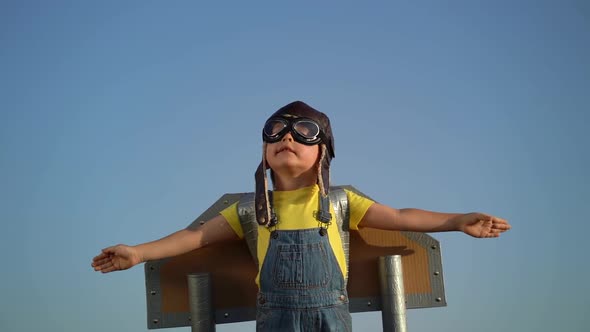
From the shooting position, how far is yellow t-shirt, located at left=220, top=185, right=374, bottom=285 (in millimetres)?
2832

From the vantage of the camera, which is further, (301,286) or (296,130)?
(296,130)

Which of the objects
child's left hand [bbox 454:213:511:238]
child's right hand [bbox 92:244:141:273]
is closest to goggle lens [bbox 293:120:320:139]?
child's left hand [bbox 454:213:511:238]

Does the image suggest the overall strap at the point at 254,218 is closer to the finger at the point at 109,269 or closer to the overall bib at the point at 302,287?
the overall bib at the point at 302,287

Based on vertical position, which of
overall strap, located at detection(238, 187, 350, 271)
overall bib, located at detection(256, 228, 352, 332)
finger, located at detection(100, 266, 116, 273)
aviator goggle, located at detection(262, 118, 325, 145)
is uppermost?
aviator goggle, located at detection(262, 118, 325, 145)

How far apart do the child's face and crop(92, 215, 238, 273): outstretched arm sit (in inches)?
18.1

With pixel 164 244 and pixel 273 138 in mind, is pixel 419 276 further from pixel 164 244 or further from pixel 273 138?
pixel 164 244

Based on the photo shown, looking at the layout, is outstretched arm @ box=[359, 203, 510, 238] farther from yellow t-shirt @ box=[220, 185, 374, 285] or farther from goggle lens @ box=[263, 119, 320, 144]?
goggle lens @ box=[263, 119, 320, 144]

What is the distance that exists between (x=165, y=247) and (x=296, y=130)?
88 centimetres

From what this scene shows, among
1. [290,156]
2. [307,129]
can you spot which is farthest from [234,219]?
[307,129]

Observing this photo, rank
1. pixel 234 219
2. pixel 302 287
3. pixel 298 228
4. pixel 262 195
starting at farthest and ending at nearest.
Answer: pixel 234 219 < pixel 262 195 < pixel 298 228 < pixel 302 287

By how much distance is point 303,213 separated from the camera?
285cm

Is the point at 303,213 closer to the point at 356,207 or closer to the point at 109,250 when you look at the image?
the point at 356,207

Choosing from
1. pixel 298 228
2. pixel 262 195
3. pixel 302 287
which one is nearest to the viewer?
pixel 302 287

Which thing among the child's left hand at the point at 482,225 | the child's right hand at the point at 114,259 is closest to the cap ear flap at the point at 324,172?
the child's left hand at the point at 482,225
